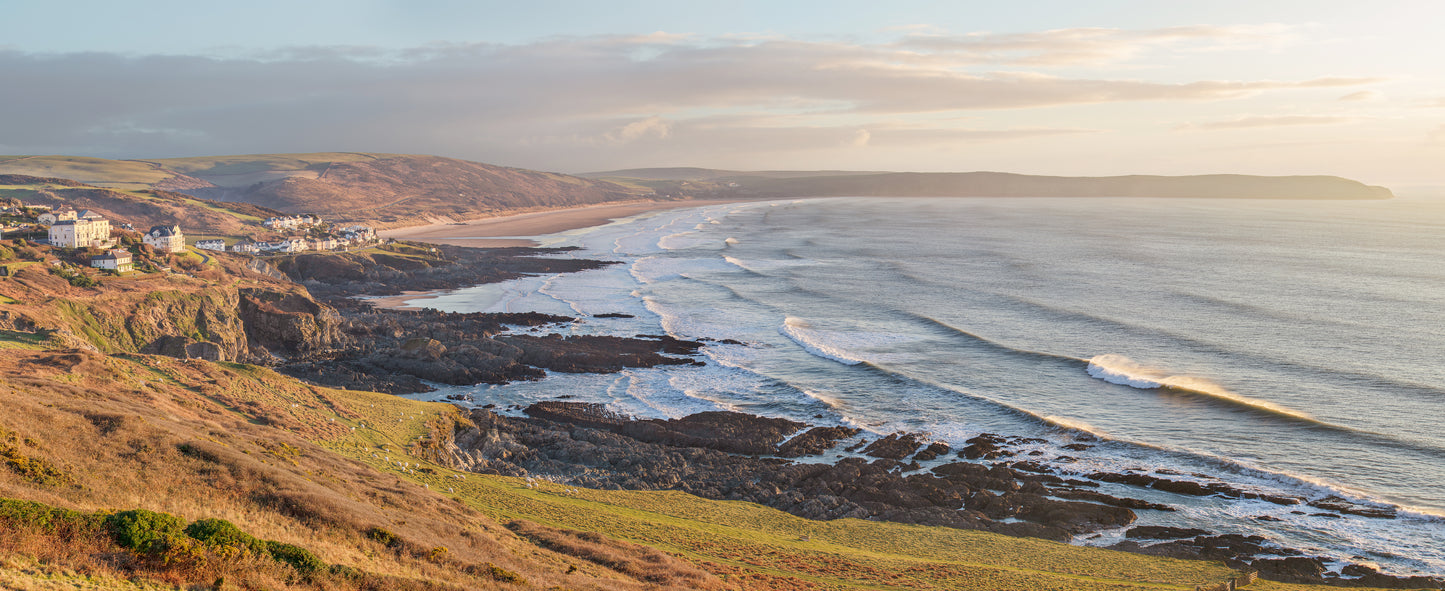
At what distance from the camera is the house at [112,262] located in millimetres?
48125

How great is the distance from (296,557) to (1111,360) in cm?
4268

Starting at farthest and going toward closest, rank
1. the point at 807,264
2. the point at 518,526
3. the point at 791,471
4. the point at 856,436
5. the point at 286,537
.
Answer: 1. the point at 807,264
2. the point at 856,436
3. the point at 791,471
4. the point at 518,526
5. the point at 286,537

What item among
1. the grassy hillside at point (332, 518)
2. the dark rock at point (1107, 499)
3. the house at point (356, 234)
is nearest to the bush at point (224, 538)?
the grassy hillside at point (332, 518)

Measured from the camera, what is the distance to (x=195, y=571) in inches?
493

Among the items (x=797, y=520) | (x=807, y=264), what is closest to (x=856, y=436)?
(x=797, y=520)

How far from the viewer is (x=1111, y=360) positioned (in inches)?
1764

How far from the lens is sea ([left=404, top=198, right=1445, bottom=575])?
1128 inches

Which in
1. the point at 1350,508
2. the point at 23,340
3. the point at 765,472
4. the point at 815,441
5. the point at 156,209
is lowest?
the point at 765,472

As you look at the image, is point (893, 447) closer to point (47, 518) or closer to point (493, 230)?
point (47, 518)

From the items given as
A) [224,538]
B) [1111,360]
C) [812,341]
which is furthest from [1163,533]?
[812,341]

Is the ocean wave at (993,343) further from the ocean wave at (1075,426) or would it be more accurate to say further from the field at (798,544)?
the field at (798,544)

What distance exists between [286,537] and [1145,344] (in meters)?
47.9

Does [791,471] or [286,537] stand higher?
[286,537]

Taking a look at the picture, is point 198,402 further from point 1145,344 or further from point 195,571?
point 1145,344
